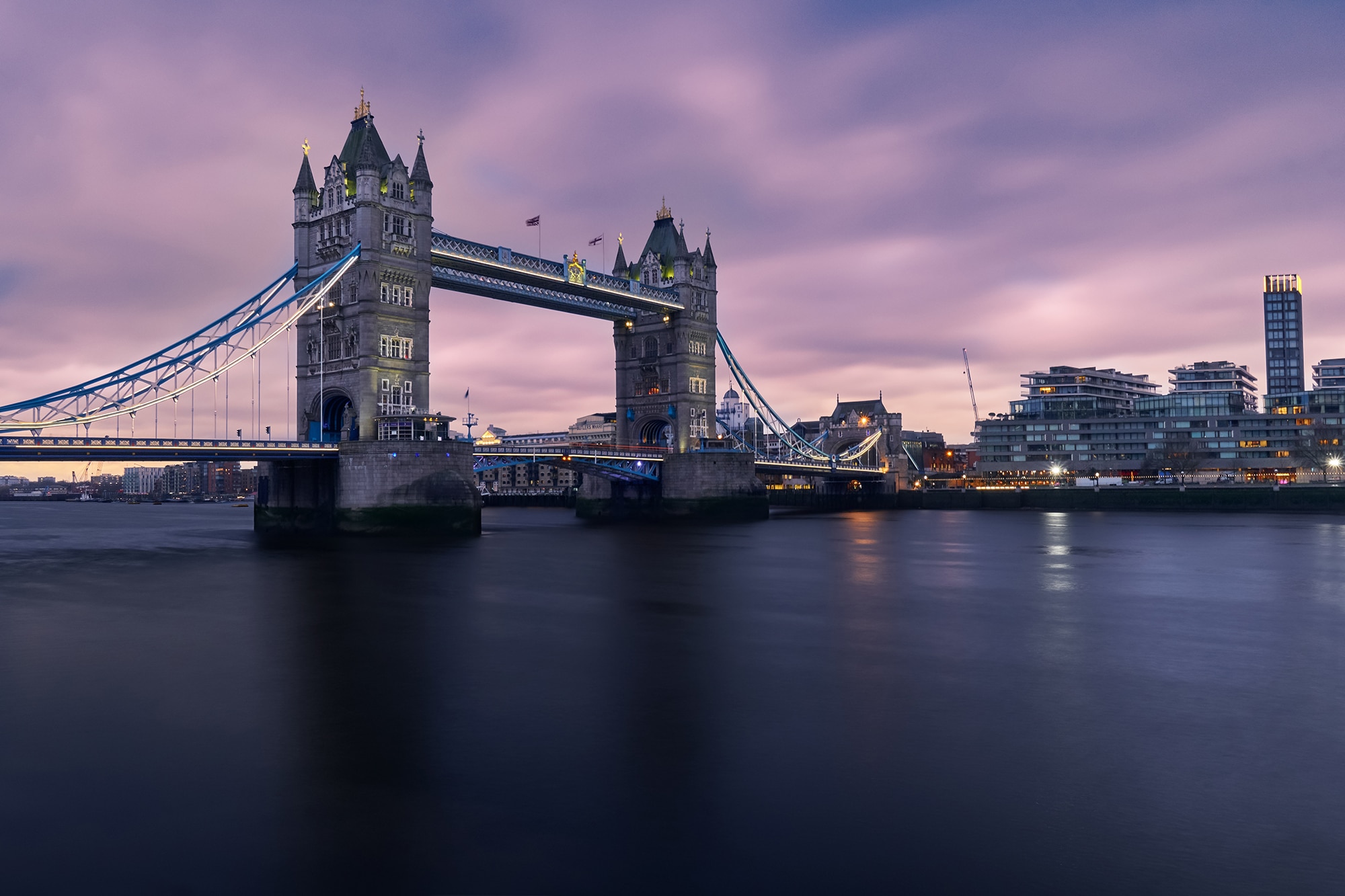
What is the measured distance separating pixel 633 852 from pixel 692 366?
239 feet

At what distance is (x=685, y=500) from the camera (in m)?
77.1

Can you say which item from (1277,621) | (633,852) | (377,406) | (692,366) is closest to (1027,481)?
(692,366)

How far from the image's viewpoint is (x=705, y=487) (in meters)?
77.5

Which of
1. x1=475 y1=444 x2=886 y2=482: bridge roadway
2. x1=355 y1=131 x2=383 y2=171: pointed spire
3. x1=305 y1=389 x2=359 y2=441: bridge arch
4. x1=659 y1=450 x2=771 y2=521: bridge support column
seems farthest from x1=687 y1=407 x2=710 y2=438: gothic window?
x1=355 y1=131 x2=383 y2=171: pointed spire

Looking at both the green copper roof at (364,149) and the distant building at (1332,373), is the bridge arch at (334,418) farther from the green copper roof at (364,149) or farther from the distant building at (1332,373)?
the distant building at (1332,373)

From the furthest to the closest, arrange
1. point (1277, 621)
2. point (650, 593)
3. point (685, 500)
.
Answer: point (685, 500)
point (650, 593)
point (1277, 621)

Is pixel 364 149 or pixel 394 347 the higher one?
pixel 364 149

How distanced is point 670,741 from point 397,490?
137 ft

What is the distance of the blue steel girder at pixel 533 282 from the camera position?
5994 centimetres

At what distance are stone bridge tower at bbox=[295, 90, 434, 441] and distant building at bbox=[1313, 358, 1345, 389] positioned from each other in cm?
17776

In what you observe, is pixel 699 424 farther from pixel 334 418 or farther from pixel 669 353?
pixel 334 418

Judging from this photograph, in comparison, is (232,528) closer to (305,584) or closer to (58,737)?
(305,584)

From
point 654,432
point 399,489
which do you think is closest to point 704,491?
point 654,432

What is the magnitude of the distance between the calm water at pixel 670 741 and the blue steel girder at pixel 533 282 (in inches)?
1394
